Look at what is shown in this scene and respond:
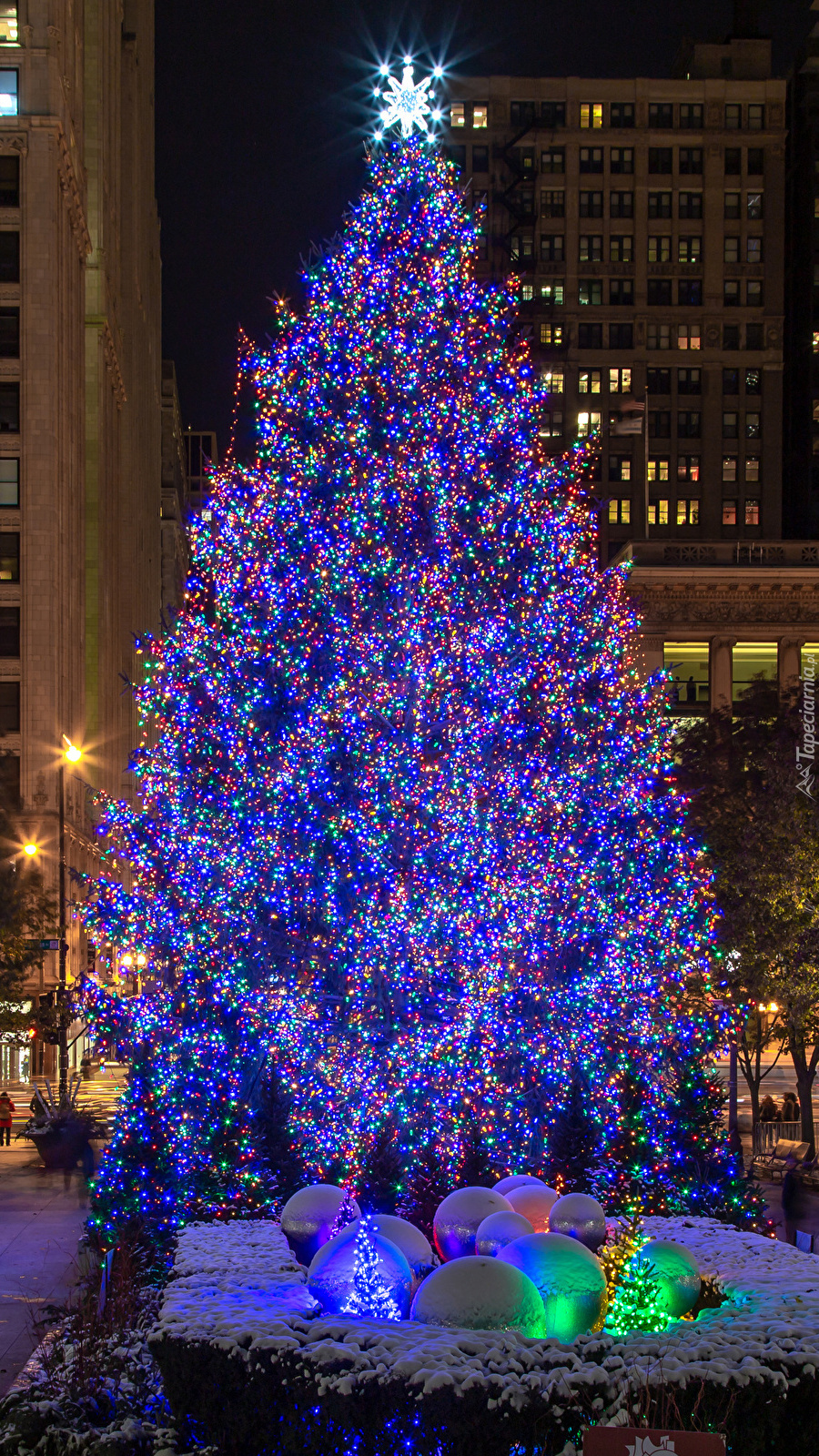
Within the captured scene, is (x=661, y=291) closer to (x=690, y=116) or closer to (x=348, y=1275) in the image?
(x=690, y=116)

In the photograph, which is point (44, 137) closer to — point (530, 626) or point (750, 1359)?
point (530, 626)

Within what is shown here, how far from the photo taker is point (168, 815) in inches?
917

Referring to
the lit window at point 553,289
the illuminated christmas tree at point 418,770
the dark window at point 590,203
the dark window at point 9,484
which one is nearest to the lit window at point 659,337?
the lit window at point 553,289

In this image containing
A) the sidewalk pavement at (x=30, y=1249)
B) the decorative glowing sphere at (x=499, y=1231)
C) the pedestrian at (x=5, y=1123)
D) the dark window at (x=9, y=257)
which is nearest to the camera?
the decorative glowing sphere at (x=499, y=1231)

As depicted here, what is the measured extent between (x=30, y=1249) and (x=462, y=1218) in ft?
35.4

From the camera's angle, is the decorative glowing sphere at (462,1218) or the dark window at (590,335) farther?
the dark window at (590,335)

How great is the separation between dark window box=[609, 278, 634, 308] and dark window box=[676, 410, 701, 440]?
334 inches

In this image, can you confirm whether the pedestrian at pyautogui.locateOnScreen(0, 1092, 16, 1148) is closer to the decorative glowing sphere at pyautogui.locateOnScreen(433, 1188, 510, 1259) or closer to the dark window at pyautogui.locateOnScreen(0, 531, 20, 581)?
the decorative glowing sphere at pyautogui.locateOnScreen(433, 1188, 510, 1259)

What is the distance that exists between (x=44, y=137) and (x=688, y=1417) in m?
69.0

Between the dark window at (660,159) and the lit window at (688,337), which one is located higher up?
the dark window at (660,159)

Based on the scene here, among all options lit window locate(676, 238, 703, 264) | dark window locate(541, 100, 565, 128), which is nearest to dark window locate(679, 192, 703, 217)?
lit window locate(676, 238, 703, 264)

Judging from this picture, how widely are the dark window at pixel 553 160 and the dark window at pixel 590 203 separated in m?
2.39

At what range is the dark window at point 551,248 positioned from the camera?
4112 inches

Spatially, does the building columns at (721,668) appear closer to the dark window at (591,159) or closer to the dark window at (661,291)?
the dark window at (661,291)
